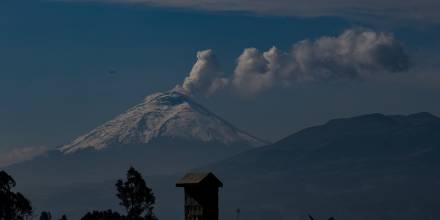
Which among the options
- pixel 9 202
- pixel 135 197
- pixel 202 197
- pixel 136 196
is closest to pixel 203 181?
pixel 202 197

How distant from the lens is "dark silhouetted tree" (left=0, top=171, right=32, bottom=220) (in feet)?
235

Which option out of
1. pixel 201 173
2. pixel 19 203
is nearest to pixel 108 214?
pixel 19 203

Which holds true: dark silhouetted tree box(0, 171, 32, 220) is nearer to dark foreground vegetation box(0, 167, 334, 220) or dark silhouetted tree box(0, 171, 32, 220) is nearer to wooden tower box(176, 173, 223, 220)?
dark foreground vegetation box(0, 167, 334, 220)

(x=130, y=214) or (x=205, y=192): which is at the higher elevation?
(x=205, y=192)

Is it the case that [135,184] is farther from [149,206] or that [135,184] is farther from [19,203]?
[19,203]

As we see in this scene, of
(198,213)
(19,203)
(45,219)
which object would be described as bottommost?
(45,219)

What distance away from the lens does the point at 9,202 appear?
236 feet

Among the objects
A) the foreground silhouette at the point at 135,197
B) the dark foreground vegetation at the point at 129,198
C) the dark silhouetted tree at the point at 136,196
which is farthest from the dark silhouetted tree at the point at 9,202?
the dark silhouetted tree at the point at 136,196

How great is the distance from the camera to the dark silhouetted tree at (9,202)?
235 feet

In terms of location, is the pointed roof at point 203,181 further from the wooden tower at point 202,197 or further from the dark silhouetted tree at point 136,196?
the dark silhouetted tree at point 136,196

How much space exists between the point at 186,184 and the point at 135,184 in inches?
1656

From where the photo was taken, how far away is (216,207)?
1213 inches

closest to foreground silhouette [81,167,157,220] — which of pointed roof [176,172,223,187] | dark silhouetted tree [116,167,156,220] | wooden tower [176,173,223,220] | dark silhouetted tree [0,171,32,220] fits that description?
dark silhouetted tree [116,167,156,220]

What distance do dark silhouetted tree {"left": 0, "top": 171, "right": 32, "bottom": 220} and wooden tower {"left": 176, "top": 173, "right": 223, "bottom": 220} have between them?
42.0m
